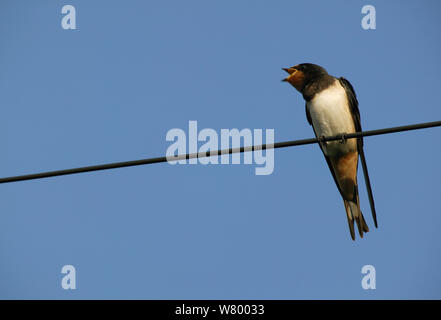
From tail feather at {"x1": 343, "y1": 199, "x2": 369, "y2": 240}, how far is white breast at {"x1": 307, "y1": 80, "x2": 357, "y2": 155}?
0.66 metres

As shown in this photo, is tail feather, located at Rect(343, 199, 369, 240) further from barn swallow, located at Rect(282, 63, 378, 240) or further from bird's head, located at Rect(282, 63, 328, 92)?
bird's head, located at Rect(282, 63, 328, 92)

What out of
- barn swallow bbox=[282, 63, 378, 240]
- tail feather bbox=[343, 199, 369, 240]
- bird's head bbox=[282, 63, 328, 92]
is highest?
bird's head bbox=[282, 63, 328, 92]

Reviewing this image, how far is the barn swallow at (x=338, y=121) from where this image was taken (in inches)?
287

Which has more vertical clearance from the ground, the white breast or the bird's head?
the bird's head

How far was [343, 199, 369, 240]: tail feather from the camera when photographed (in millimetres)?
7117

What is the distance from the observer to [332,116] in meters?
7.29

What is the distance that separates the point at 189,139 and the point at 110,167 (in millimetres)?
3862

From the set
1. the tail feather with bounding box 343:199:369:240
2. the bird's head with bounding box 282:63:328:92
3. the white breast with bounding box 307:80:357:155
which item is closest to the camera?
the tail feather with bounding box 343:199:369:240

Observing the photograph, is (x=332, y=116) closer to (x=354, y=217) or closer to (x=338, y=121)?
(x=338, y=121)

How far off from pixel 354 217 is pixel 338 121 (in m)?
1.16

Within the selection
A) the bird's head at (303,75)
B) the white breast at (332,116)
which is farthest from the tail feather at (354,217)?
the bird's head at (303,75)

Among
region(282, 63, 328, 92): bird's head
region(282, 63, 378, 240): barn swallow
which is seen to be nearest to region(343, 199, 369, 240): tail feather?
region(282, 63, 378, 240): barn swallow
